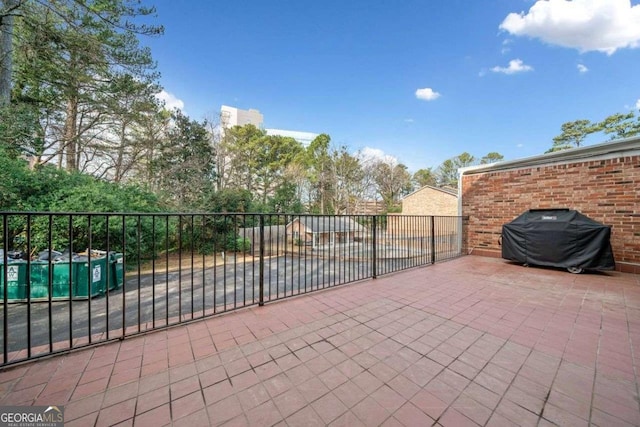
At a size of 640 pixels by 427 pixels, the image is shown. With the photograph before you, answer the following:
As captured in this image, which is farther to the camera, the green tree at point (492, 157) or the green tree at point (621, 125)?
the green tree at point (492, 157)

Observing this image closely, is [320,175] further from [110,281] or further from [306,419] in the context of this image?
[306,419]

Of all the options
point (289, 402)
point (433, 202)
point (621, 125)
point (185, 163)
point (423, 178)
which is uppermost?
point (621, 125)

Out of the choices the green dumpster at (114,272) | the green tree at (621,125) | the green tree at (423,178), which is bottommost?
the green dumpster at (114,272)

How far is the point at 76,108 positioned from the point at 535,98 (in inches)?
658

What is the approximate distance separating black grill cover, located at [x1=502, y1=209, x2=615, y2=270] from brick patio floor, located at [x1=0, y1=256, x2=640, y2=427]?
1.85 meters

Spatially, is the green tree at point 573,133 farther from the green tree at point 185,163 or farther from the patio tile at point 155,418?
the patio tile at point 155,418

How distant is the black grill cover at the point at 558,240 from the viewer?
414 cm

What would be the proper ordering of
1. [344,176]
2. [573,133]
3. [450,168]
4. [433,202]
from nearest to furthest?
[433,202] < [573,133] < [344,176] < [450,168]

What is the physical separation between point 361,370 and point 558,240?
511cm

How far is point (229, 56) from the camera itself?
30.7 ft

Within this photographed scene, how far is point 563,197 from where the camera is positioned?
16.9ft

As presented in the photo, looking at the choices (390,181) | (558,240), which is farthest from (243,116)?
(558,240)

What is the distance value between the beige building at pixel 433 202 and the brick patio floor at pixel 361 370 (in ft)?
44.7

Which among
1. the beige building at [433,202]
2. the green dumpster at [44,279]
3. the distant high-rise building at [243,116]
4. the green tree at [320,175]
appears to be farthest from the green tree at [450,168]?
the green dumpster at [44,279]
